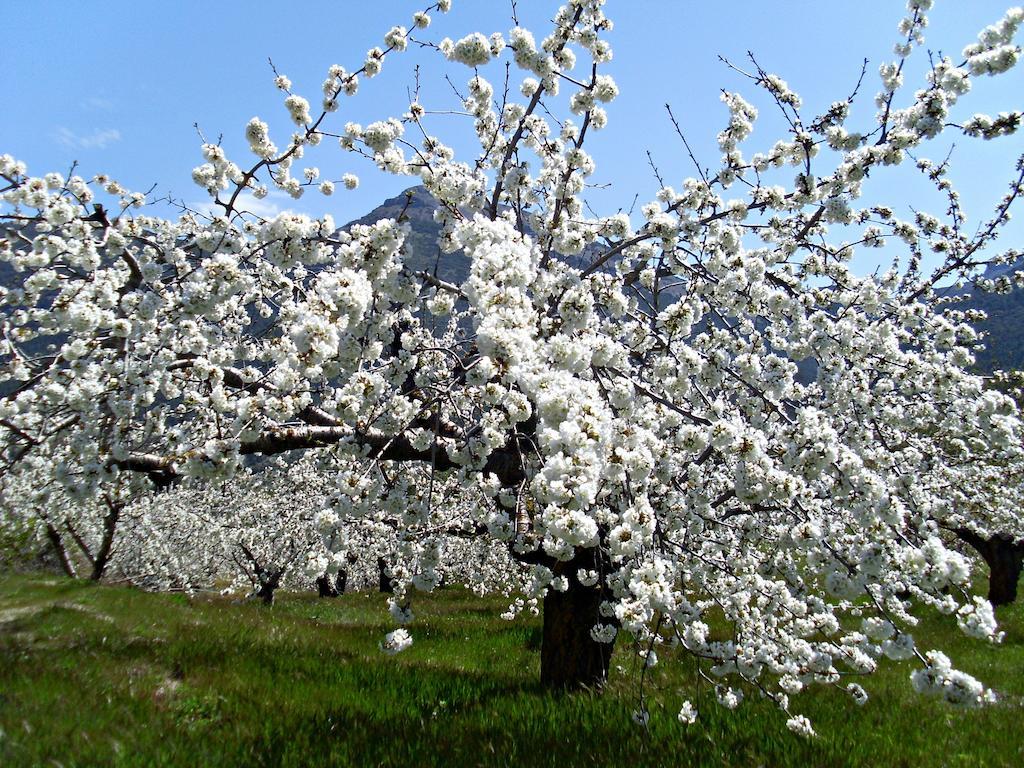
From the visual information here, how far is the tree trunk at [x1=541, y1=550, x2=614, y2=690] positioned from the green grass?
291 millimetres

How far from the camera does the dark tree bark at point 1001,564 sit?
15.6 meters

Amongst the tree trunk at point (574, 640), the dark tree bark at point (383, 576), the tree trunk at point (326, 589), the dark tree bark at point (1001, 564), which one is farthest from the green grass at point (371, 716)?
the tree trunk at point (326, 589)

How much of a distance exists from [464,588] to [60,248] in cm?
2481

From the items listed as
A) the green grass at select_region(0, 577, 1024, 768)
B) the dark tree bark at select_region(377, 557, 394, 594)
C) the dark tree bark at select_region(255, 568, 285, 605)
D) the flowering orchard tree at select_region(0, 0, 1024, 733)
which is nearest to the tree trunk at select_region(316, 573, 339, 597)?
the dark tree bark at select_region(377, 557, 394, 594)

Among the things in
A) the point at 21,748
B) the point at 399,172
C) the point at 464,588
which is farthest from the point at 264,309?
the point at 464,588

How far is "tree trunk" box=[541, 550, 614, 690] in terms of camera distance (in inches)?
251

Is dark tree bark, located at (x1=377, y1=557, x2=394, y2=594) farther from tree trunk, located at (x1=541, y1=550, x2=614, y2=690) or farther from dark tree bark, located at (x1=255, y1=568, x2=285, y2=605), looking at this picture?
tree trunk, located at (x1=541, y1=550, x2=614, y2=690)

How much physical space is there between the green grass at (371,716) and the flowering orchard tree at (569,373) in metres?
0.50

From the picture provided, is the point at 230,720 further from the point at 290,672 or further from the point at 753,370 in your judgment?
the point at 753,370

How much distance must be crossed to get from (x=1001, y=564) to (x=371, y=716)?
18.5 metres

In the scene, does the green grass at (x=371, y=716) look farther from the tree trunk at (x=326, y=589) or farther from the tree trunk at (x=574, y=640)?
the tree trunk at (x=326, y=589)

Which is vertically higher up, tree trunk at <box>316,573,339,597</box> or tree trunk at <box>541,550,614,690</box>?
tree trunk at <box>541,550,614,690</box>

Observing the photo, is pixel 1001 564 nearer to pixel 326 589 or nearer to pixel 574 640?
pixel 574 640

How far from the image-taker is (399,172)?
553 centimetres
